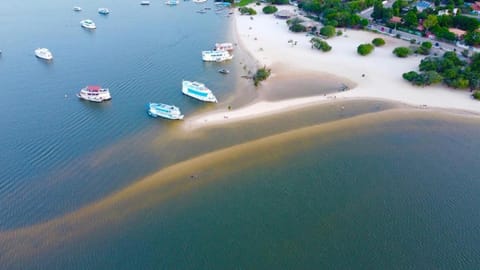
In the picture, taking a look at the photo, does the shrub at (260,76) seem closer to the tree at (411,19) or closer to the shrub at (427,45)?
the shrub at (427,45)

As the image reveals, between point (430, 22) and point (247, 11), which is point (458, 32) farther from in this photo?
point (247, 11)

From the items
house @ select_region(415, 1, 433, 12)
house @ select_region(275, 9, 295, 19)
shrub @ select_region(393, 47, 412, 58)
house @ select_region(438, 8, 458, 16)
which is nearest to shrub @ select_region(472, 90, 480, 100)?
shrub @ select_region(393, 47, 412, 58)

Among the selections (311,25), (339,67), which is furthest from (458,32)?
(311,25)

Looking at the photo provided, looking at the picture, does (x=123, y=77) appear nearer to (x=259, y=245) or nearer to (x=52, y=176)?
(x=52, y=176)

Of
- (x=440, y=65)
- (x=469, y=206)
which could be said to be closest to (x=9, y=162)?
(x=469, y=206)

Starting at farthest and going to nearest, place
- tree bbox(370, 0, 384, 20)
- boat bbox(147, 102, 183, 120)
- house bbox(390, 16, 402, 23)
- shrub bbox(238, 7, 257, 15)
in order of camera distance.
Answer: shrub bbox(238, 7, 257, 15) → tree bbox(370, 0, 384, 20) → house bbox(390, 16, 402, 23) → boat bbox(147, 102, 183, 120)

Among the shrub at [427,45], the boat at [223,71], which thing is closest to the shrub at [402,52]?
the shrub at [427,45]

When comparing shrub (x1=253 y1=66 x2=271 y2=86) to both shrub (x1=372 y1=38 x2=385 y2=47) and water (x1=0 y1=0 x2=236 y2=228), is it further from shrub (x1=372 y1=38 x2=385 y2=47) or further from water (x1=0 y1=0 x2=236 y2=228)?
shrub (x1=372 y1=38 x2=385 y2=47)
